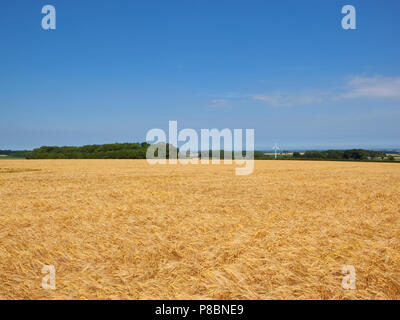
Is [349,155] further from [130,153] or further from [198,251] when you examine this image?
[198,251]

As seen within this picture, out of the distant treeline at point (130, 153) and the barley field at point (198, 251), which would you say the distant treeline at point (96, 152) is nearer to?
the distant treeline at point (130, 153)

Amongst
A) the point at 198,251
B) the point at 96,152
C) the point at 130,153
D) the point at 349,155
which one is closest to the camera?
the point at 198,251

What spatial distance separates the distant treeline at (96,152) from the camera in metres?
56.8

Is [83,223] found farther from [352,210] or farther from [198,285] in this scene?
[352,210]

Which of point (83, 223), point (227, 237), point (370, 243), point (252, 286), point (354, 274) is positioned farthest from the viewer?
point (83, 223)

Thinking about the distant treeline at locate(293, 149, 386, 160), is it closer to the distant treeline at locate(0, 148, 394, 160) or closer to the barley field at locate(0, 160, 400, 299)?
the distant treeline at locate(0, 148, 394, 160)

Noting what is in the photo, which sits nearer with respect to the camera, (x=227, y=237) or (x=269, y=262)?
(x=269, y=262)

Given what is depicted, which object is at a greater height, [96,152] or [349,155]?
[96,152]

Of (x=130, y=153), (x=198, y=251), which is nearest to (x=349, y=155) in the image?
(x=130, y=153)

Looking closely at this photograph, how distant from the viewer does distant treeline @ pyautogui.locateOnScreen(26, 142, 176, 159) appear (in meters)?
56.8

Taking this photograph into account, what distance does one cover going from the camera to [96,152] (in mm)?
62594

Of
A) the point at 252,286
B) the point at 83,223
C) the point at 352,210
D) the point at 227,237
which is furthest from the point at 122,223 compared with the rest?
the point at 352,210

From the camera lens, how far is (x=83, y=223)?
555cm

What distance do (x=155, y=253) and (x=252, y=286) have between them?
5.28 feet
